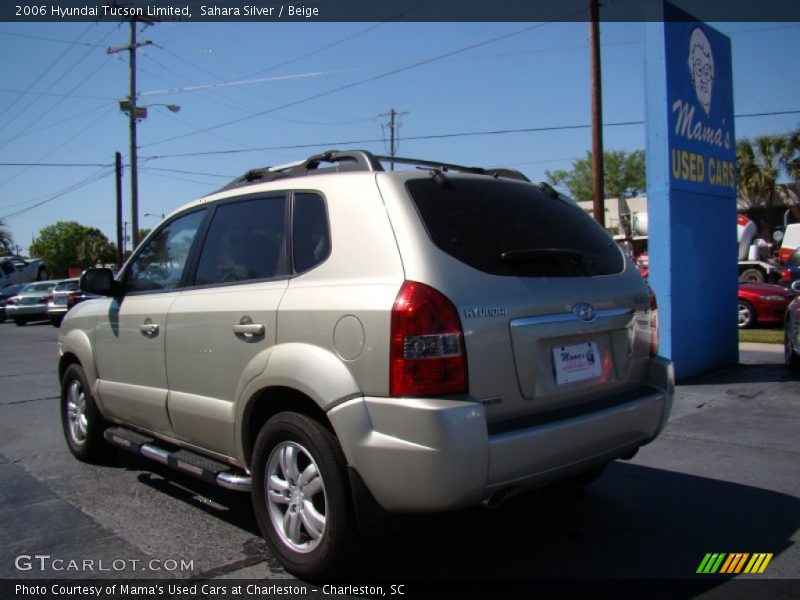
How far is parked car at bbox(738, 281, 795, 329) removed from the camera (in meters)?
14.0

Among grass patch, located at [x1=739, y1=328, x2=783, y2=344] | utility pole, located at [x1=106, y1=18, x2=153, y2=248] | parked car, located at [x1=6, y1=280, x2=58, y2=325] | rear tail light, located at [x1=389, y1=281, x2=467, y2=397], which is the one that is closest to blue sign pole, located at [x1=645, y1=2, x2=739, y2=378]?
grass patch, located at [x1=739, y1=328, x2=783, y2=344]

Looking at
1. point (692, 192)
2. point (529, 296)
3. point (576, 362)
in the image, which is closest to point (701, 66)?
point (692, 192)

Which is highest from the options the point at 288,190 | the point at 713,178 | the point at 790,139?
the point at 790,139

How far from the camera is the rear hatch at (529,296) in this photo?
281 cm

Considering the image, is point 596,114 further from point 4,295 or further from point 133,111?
point 4,295

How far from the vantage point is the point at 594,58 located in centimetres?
1374

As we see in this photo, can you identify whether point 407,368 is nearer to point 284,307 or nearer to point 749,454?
point 284,307

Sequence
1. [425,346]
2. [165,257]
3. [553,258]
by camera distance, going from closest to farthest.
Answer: [425,346] < [553,258] < [165,257]

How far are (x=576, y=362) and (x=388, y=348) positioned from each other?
961 mm

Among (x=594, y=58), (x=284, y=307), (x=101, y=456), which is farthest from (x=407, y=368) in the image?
(x=594, y=58)

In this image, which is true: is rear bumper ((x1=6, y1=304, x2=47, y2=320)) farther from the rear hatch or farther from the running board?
the rear hatch

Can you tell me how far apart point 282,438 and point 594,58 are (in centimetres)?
1274

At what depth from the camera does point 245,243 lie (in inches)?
148

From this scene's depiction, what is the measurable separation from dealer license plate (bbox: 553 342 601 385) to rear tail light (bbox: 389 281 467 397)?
56 centimetres
